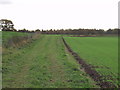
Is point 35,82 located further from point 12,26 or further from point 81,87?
point 12,26

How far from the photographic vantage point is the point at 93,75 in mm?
8859

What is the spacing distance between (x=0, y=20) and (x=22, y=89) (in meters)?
69.3

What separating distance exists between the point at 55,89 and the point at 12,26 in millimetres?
71104

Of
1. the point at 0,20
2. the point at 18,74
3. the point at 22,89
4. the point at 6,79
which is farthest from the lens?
the point at 0,20

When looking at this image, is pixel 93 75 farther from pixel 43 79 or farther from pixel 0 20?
pixel 0 20

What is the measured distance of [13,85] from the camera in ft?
22.5

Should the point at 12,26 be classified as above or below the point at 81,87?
above

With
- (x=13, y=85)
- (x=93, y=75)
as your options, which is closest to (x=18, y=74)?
(x=13, y=85)

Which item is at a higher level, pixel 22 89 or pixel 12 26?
pixel 12 26

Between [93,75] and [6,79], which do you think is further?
[93,75]

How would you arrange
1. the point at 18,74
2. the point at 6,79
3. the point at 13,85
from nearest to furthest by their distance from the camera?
the point at 13,85
the point at 6,79
the point at 18,74

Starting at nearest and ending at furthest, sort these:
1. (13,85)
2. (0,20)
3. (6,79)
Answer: (13,85) → (6,79) → (0,20)

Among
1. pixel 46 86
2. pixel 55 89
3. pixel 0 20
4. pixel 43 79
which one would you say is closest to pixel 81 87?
pixel 55 89

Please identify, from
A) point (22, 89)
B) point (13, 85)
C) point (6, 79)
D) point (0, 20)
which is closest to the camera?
point (22, 89)
